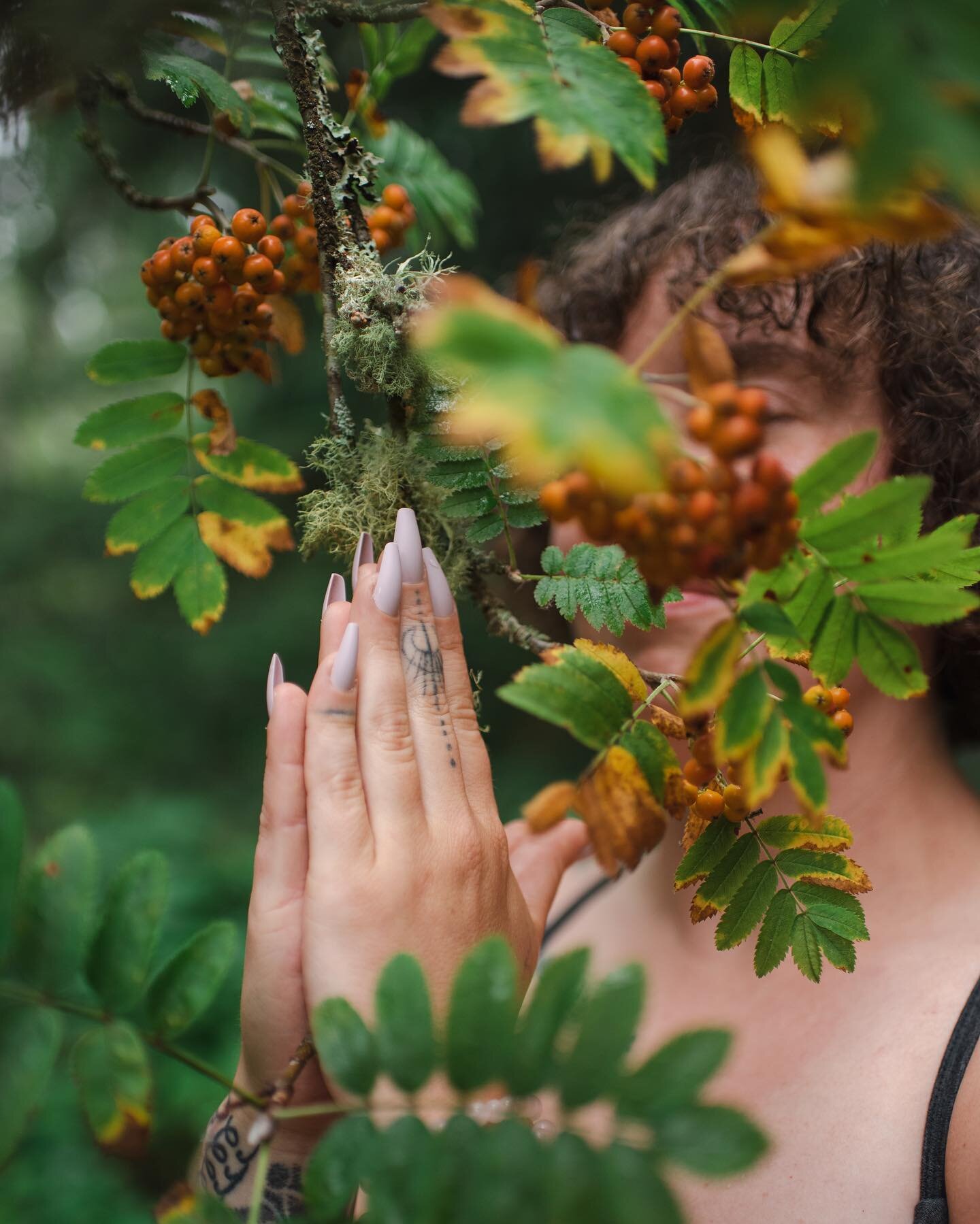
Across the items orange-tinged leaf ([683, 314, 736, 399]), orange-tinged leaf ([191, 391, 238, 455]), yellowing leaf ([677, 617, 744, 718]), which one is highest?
orange-tinged leaf ([683, 314, 736, 399])

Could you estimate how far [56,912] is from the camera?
1.65 ft

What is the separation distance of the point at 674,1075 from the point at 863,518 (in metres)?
0.31

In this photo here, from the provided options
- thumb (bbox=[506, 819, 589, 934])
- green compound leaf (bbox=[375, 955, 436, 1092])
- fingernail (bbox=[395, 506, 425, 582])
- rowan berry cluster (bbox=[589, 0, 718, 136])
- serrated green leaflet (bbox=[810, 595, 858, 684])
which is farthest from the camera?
thumb (bbox=[506, 819, 589, 934])

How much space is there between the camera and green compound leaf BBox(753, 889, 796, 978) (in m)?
0.70

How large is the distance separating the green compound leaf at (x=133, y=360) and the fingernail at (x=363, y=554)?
280 mm

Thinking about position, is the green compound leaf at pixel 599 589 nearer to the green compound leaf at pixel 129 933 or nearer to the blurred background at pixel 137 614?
the green compound leaf at pixel 129 933

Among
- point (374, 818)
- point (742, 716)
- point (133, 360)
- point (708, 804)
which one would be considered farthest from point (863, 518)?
point (133, 360)

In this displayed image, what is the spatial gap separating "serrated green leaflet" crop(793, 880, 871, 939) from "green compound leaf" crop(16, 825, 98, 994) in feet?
1.70

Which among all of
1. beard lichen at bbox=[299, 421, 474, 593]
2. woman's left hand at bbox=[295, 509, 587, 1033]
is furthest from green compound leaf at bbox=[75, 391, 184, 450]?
woman's left hand at bbox=[295, 509, 587, 1033]

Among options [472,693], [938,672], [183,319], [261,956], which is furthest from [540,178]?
[261,956]

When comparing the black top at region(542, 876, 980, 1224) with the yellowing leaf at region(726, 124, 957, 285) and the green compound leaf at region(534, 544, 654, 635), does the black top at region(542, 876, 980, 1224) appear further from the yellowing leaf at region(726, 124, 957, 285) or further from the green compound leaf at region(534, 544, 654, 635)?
the yellowing leaf at region(726, 124, 957, 285)

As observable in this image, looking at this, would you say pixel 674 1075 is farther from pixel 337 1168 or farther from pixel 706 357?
pixel 706 357

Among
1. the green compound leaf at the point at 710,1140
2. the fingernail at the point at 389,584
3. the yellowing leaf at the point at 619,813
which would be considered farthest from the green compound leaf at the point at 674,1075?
the fingernail at the point at 389,584

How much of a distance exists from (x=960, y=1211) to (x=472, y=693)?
0.72 meters
